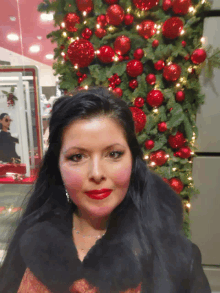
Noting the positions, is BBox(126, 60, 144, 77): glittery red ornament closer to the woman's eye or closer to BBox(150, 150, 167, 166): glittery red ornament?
BBox(150, 150, 167, 166): glittery red ornament

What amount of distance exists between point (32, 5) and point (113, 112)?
4.58 feet

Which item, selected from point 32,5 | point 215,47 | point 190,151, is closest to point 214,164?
point 190,151

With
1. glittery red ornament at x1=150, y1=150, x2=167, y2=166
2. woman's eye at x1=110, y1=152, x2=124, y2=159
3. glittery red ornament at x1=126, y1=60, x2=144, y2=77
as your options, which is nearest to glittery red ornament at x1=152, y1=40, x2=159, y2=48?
glittery red ornament at x1=126, y1=60, x2=144, y2=77

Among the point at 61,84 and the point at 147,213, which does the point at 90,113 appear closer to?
the point at 147,213

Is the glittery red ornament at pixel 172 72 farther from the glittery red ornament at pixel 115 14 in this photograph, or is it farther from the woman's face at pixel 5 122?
the woman's face at pixel 5 122

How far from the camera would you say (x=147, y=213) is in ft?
2.54

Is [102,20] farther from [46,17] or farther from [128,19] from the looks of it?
[46,17]

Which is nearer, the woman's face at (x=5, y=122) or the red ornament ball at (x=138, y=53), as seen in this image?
the red ornament ball at (x=138, y=53)

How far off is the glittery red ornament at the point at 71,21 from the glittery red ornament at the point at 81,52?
5.4 inches

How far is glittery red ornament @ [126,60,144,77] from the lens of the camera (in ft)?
4.28

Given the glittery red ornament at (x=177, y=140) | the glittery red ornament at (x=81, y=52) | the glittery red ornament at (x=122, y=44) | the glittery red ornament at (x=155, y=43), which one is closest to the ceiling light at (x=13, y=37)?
the glittery red ornament at (x=81, y=52)

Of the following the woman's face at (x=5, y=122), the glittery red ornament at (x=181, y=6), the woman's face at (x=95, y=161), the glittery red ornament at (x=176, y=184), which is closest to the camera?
the woman's face at (x=95, y=161)

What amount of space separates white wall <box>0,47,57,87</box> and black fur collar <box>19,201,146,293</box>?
1.27 meters

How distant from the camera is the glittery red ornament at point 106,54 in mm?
1311
